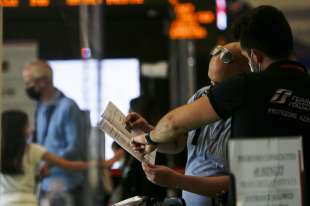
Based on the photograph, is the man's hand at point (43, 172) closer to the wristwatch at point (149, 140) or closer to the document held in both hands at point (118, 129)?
the document held in both hands at point (118, 129)

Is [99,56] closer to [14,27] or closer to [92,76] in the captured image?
[92,76]

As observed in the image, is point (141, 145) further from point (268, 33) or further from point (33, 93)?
point (268, 33)

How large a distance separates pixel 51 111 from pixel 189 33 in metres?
5.67

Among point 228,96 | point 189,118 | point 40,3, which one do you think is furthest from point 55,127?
point 40,3

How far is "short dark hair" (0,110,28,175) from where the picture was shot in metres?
2.71

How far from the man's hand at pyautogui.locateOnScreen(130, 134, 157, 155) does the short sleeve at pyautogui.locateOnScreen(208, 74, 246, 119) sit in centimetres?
33

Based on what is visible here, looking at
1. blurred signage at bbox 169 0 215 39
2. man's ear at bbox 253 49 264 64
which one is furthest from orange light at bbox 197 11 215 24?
man's ear at bbox 253 49 264 64

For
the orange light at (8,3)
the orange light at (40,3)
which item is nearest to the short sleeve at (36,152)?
the orange light at (8,3)

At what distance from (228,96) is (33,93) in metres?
0.73

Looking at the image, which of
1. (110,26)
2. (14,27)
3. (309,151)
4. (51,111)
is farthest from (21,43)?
(110,26)

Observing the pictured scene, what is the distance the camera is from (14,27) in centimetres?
292

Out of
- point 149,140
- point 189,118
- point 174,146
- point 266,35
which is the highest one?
point 266,35

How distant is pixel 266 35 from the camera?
2.52 meters

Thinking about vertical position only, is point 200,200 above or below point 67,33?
below
